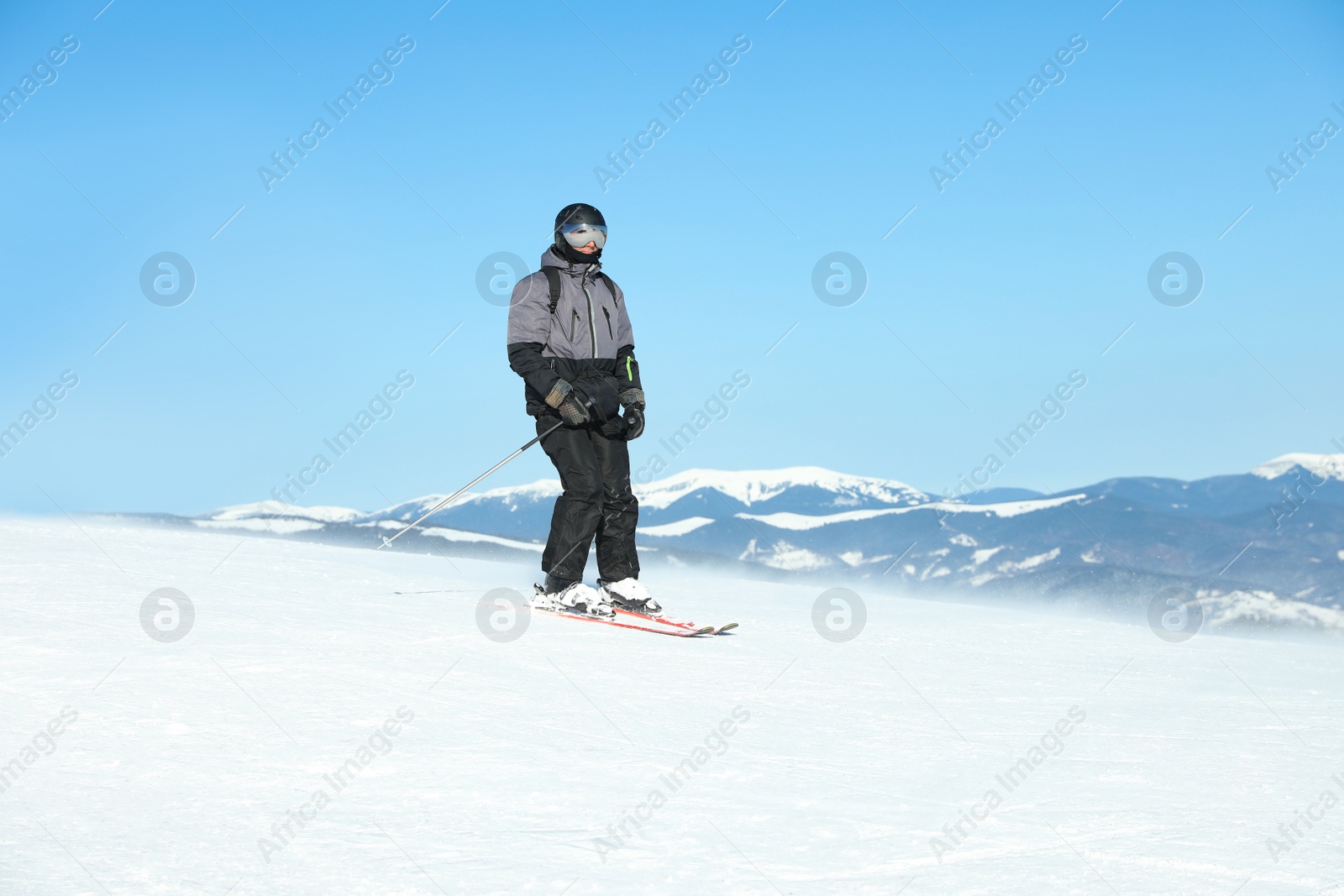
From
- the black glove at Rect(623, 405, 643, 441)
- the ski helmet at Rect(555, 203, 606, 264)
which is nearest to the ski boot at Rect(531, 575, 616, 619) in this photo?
the black glove at Rect(623, 405, 643, 441)

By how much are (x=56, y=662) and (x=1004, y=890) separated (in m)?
3.17

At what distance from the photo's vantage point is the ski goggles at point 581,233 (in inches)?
253

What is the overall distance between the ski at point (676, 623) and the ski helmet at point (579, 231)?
7.25 feet

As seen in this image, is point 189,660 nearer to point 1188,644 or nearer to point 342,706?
point 342,706

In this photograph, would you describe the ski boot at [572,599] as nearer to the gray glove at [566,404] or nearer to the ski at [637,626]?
the ski at [637,626]

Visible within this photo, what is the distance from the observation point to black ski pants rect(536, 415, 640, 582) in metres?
6.43

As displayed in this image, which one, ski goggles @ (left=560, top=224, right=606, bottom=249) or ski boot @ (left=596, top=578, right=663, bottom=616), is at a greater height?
ski goggles @ (left=560, top=224, right=606, bottom=249)

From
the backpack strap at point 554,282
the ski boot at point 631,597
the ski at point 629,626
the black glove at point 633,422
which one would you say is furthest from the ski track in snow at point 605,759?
the backpack strap at point 554,282

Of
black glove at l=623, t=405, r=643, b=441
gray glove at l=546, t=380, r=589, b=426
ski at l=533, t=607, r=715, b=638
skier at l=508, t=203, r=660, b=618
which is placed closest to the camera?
ski at l=533, t=607, r=715, b=638

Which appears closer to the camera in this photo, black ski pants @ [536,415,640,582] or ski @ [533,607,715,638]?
ski @ [533,607,715,638]

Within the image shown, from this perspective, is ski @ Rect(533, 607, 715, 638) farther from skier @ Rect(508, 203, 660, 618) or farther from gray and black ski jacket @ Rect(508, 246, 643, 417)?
gray and black ski jacket @ Rect(508, 246, 643, 417)

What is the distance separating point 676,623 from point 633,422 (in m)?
1.37

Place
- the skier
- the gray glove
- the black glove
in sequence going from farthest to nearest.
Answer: the black glove < the skier < the gray glove

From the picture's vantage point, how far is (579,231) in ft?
21.1
